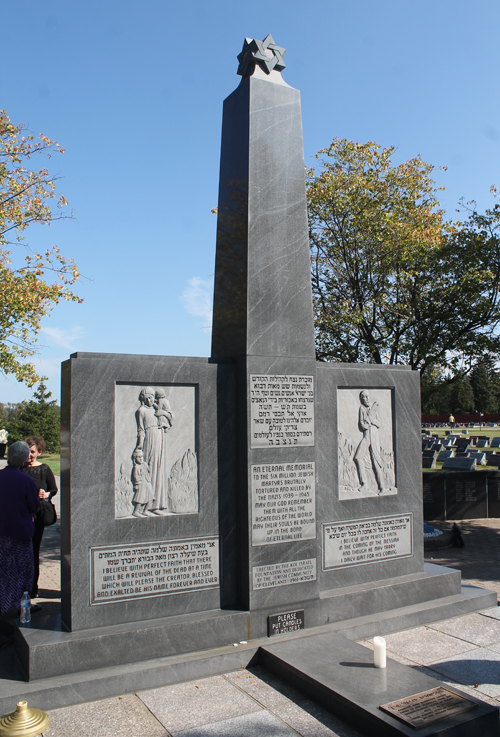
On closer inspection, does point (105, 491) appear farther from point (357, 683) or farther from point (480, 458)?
point (480, 458)

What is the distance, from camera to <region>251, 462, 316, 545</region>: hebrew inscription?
19.1ft

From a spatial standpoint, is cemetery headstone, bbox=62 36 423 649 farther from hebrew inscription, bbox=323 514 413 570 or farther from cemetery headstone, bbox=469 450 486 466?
cemetery headstone, bbox=469 450 486 466

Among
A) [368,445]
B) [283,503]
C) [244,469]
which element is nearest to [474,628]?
[368,445]

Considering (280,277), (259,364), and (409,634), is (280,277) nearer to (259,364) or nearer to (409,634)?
(259,364)

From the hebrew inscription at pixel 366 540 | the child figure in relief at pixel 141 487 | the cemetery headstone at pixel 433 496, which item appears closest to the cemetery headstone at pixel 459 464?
the cemetery headstone at pixel 433 496

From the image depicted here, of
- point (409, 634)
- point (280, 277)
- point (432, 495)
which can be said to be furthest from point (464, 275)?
point (409, 634)

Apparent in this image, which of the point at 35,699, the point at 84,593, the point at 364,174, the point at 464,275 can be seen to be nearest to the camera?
the point at 35,699

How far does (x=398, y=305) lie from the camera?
1266cm

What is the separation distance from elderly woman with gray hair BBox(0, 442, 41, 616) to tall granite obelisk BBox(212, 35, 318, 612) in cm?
214

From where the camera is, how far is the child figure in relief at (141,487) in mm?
5414

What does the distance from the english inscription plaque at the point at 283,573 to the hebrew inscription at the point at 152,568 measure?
41 cm

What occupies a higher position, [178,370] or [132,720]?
[178,370]

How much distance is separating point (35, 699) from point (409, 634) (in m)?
3.74

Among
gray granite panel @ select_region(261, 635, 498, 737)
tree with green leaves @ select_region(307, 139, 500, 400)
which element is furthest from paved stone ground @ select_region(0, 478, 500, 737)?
tree with green leaves @ select_region(307, 139, 500, 400)
